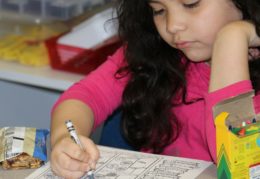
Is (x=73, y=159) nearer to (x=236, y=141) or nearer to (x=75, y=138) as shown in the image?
(x=75, y=138)

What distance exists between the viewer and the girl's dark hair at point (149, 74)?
4.77 ft

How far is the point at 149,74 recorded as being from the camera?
4.81 feet

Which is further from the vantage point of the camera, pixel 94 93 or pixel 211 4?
pixel 94 93

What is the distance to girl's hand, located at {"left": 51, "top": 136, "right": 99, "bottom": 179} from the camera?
43.3 inches

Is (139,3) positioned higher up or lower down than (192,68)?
higher up

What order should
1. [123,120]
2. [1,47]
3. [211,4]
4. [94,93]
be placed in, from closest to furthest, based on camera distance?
[211,4], [94,93], [123,120], [1,47]

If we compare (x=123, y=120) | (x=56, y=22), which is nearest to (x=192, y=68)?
(x=123, y=120)

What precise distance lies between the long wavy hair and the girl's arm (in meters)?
0.24

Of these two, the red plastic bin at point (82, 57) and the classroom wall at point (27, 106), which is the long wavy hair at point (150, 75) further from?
the classroom wall at point (27, 106)

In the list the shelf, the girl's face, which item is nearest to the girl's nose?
the girl's face

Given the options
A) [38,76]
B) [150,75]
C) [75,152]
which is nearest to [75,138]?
[75,152]

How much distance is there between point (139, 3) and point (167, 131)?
0.29m

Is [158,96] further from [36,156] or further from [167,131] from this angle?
[36,156]

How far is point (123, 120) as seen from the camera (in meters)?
1.53
